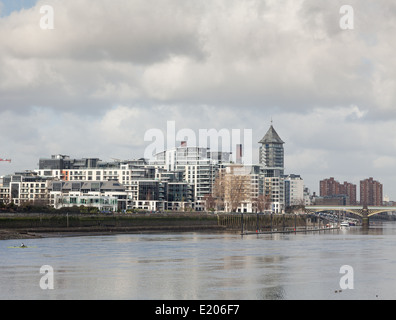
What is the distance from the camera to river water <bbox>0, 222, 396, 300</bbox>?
2116 inches

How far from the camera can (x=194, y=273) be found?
67562mm

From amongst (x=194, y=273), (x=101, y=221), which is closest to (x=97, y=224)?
(x=101, y=221)

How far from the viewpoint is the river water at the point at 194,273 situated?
53750 millimetres

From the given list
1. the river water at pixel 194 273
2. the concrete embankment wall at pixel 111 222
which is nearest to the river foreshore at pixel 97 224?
the concrete embankment wall at pixel 111 222

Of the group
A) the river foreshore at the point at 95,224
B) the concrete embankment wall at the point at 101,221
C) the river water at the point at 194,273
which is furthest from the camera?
the concrete embankment wall at the point at 101,221

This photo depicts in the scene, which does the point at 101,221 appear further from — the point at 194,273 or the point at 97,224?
the point at 194,273

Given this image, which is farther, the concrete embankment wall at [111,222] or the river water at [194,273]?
the concrete embankment wall at [111,222]

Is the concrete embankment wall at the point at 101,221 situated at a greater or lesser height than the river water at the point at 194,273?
greater

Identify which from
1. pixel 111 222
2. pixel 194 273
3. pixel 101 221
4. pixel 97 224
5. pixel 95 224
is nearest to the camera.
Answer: pixel 194 273

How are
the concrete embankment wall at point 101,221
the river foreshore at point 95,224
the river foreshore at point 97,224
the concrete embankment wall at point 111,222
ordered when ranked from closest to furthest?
1. the river foreshore at point 95,224
2. the river foreshore at point 97,224
3. the concrete embankment wall at point 101,221
4. the concrete embankment wall at point 111,222

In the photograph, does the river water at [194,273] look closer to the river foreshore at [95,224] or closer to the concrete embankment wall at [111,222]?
the river foreshore at [95,224]
